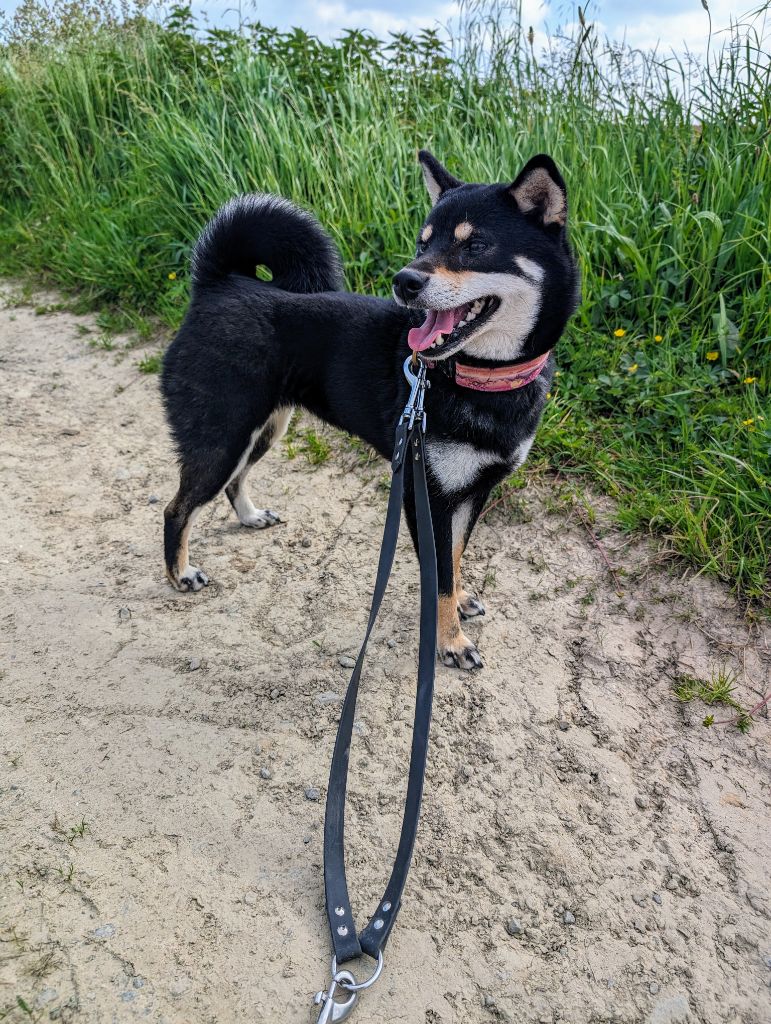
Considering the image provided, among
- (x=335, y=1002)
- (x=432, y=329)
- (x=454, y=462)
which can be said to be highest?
(x=432, y=329)

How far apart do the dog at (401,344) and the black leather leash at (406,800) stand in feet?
1.24

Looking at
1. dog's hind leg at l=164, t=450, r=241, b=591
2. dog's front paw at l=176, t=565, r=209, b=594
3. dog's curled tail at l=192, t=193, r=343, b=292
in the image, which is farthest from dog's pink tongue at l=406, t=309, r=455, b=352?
dog's front paw at l=176, t=565, r=209, b=594

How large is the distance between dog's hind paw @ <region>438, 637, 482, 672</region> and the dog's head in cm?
109

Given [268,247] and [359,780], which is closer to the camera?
[359,780]

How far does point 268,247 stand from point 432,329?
39.7 inches

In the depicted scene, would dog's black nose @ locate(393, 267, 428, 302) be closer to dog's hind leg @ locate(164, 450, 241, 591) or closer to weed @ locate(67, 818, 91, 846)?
dog's hind leg @ locate(164, 450, 241, 591)

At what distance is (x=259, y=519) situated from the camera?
3537mm

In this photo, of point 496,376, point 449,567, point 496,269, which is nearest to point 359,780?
point 449,567

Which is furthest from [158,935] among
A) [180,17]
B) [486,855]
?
[180,17]

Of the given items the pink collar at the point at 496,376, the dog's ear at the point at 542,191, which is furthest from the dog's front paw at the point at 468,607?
the dog's ear at the point at 542,191

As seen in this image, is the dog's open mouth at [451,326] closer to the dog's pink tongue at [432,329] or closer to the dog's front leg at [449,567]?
the dog's pink tongue at [432,329]

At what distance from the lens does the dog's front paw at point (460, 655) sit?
2746mm

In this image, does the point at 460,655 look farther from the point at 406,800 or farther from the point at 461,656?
the point at 406,800

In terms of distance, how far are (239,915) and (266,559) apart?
1656 millimetres
